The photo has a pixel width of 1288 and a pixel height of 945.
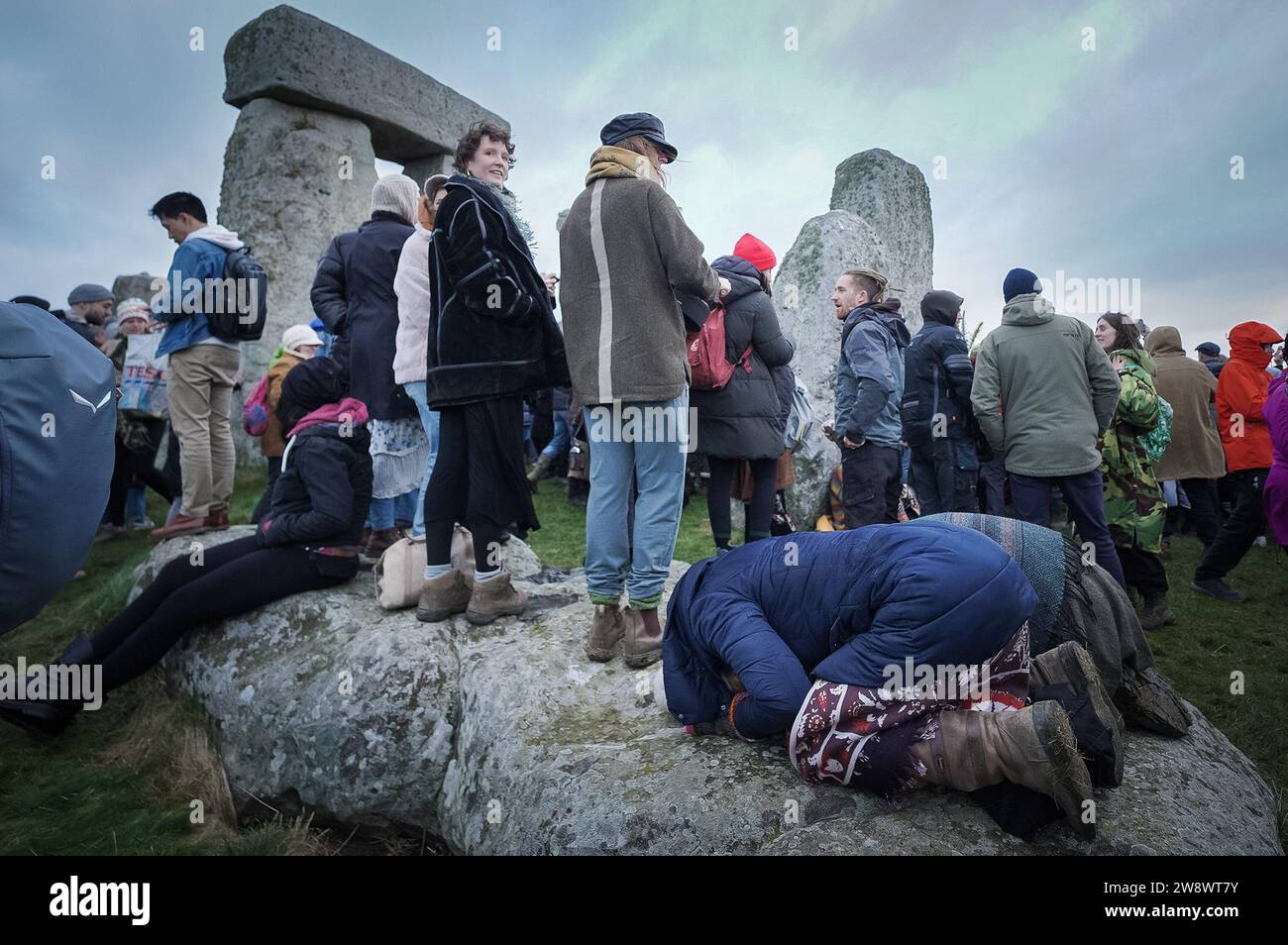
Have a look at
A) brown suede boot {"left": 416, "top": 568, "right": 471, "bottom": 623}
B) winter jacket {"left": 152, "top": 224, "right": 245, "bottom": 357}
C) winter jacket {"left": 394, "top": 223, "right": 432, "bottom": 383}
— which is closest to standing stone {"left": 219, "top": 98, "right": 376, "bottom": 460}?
winter jacket {"left": 152, "top": 224, "right": 245, "bottom": 357}

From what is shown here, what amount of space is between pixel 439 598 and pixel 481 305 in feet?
4.17

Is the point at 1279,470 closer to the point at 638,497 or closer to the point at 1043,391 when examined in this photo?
the point at 1043,391

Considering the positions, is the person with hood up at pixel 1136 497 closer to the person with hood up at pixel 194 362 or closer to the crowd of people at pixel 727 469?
the crowd of people at pixel 727 469

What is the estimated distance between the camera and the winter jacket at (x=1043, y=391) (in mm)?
4031

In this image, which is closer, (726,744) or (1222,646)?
(726,744)

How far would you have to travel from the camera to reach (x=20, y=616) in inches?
56.6

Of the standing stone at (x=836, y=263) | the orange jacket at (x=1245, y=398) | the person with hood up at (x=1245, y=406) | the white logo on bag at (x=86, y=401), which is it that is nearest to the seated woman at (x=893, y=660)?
the white logo on bag at (x=86, y=401)

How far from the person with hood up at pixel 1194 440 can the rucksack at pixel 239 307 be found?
624 centimetres

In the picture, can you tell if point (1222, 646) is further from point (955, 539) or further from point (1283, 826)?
point (955, 539)

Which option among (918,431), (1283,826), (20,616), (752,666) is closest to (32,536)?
(20,616)

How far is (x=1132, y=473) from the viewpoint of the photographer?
4715 mm

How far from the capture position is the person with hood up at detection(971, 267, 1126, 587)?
13.2 ft

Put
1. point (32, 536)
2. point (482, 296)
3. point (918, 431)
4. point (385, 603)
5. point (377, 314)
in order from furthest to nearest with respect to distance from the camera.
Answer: point (918, 431)
point (377, 314)
point (385, 603)
point (482, 296)
point (32, 536)

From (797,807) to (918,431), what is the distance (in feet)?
11.3
